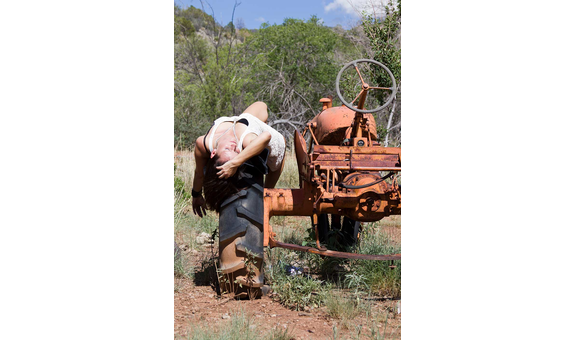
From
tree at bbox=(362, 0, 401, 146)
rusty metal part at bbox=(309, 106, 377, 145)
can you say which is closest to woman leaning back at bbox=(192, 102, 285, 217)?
rusty metal part at bbox=(309, 106, 377, 145)

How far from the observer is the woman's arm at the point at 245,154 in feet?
11.7

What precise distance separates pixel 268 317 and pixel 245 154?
125 centimetres

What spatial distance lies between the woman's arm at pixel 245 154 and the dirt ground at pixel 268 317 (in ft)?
3.34

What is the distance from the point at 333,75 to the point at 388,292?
10676 millimetres

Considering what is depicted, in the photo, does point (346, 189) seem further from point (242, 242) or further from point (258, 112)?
A: point (258, 112)

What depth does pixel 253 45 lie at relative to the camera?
15.3m

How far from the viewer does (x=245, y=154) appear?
3611 mm

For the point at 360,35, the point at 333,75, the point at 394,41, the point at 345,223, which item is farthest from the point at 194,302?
the point at 333,75

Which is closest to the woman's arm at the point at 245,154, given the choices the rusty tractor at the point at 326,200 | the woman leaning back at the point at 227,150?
the woman leaning back at the point at 227,150

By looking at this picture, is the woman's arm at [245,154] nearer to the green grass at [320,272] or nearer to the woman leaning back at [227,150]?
the woman leaning back at [227,150]

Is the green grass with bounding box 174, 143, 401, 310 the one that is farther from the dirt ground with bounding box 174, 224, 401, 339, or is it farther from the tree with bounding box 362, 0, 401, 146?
the tree with bounding box 362, 0, 401, 146

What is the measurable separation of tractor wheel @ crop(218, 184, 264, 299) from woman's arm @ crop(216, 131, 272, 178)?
0.22 m

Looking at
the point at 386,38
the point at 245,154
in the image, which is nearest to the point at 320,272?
the point at 245,154

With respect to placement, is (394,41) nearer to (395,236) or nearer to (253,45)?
(395,236)
